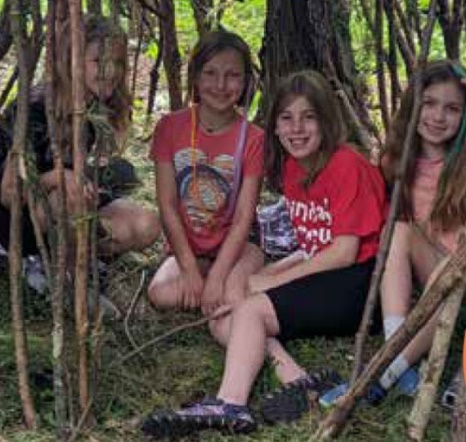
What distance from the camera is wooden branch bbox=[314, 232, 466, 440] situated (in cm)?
232

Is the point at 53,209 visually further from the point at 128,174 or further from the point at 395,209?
the point at 128,174

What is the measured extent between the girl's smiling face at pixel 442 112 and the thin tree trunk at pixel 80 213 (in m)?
1.03

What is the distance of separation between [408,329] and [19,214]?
86 cm

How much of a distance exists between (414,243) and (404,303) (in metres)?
0.19

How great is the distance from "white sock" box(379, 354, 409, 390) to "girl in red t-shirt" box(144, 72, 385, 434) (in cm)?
16

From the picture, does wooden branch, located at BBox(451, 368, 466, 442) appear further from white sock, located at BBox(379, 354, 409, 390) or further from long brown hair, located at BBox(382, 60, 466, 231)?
long brown hair, located at BBox(382, 60, 466, 231)

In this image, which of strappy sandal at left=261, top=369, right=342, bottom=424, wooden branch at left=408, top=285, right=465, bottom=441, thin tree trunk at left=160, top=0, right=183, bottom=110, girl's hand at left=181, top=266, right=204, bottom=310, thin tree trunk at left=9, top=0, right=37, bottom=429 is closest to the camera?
wooden branch at left=408, top=285, right=465, bottom=441

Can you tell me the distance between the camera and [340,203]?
3076mm

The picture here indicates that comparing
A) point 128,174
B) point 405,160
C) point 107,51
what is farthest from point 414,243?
point 128,174

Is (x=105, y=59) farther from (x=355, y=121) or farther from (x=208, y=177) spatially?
(x=355, y=121)

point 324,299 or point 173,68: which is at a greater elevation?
point 173,68

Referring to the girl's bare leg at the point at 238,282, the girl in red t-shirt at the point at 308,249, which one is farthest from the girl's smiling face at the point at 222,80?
the girl's bare leg at the point at 238,282

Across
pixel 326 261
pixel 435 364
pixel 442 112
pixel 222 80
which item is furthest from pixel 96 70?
pixel 435 364

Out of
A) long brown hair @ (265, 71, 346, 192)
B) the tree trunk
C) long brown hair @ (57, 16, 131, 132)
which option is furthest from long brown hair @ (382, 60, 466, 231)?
the tree trunk
